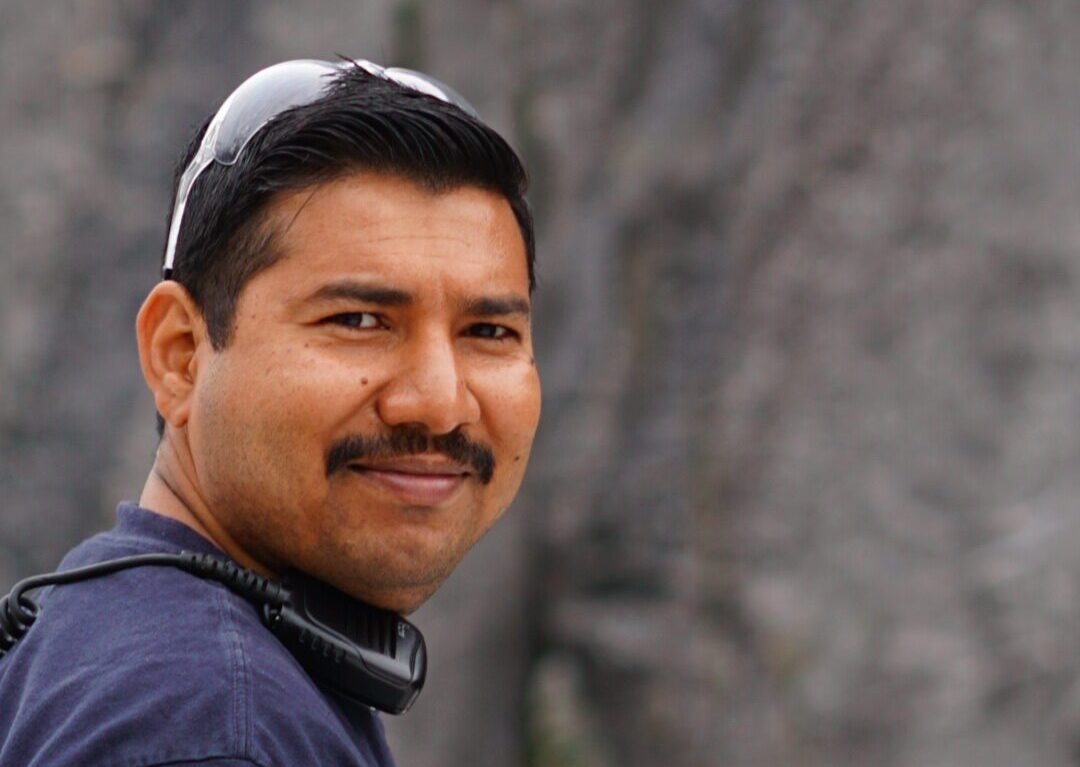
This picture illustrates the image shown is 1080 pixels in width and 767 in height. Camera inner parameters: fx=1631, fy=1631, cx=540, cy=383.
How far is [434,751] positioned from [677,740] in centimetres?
79

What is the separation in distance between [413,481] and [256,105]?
36 cm

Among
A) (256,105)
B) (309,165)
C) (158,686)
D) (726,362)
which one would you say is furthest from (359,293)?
(726,362)

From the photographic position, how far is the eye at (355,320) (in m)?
1.34

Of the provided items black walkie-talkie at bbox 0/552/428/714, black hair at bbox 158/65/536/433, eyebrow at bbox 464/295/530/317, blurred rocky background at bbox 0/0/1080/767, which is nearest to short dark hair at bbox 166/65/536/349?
black hair at bbox 158/65/536/433

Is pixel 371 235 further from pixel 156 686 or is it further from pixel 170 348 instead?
pixel 156 686

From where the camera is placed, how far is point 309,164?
1358 mm

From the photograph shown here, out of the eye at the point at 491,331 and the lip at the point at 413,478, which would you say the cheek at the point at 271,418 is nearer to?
the lip at the point at 413,478

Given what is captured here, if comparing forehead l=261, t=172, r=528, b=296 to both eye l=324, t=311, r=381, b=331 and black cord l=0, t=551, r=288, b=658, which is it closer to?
eye l=324, t=311, r=381, b=331

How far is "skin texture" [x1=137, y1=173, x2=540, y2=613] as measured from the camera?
1.34m

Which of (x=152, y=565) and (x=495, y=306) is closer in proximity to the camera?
(x=152, y=565)

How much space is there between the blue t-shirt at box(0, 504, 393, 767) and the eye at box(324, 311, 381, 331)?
24 cm

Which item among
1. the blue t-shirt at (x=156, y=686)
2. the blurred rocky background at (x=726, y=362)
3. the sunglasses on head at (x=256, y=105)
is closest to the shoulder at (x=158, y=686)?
the blue t-shirt at (x=156, y=686)

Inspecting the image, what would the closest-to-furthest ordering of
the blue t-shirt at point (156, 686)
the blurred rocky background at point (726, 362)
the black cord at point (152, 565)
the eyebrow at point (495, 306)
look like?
the blue t-shirt at point (156, 686) → the black cord at point (152, 565) → the eyebrow at point (495, 306) → the blurred rocky background at point (726, 362)

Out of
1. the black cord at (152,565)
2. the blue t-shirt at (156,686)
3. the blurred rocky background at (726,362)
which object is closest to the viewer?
the blue t-shirt at (156,686)
